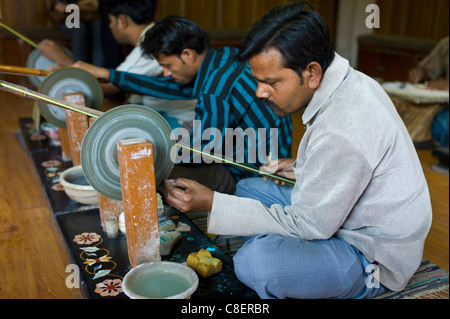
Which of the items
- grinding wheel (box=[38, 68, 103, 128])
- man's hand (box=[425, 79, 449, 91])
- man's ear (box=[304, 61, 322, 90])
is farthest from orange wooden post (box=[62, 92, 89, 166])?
man's hand (box=[425, 79, 449, 91])

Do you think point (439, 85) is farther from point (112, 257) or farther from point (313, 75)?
point (112, 257)

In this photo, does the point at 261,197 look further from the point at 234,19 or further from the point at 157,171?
the point at 234,19

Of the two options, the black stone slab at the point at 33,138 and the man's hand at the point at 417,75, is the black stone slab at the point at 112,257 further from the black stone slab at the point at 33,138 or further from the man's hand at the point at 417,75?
the man's hand at the point at 417,75

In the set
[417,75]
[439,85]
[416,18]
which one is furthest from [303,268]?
[416,18]

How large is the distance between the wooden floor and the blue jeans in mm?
696

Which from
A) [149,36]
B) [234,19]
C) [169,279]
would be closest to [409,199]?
[169,279]

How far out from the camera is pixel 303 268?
1.49m

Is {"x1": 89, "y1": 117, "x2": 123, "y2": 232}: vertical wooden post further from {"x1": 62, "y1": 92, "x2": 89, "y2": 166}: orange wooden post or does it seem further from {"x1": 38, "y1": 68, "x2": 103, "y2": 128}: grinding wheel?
{"x1": 38, "y1": 68, "x2": 103, "y2": 128}: grinding wheel

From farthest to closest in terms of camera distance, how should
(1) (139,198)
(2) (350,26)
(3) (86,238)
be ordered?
1. (2) (350,26)
2. (3) (86,238)
3. (1) (139,198)

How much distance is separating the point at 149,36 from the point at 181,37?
0.20 metres

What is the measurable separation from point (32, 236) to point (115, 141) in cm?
101

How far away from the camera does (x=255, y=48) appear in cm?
148

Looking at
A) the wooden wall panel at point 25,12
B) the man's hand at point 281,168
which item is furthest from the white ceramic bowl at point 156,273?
the wooden wall panel at point 25,12

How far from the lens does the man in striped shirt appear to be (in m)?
2.23
